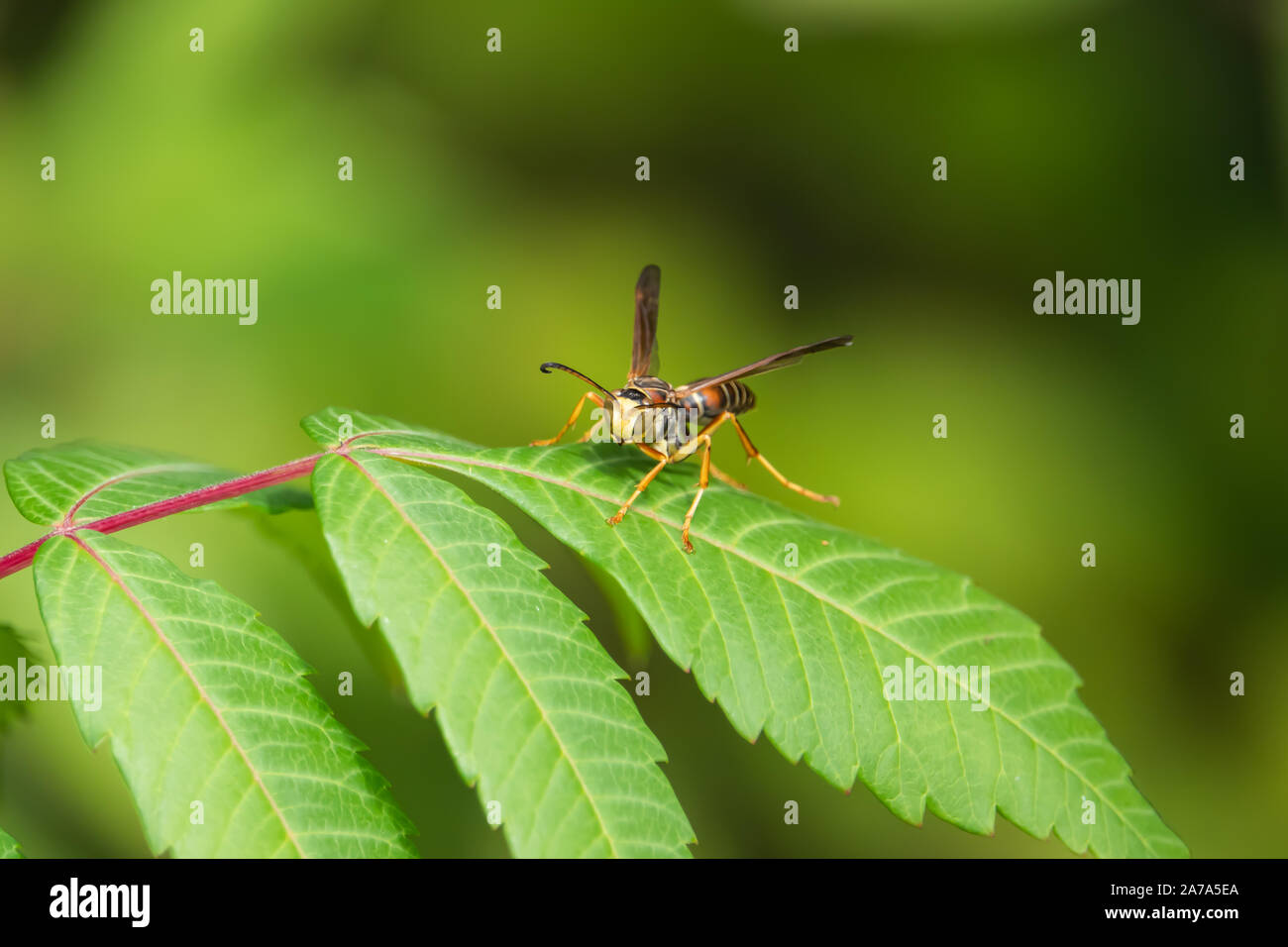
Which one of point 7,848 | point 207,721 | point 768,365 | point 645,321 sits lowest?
point 7,848

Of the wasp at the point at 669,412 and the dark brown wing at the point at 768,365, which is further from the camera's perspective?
the wasp at the point at 669,412

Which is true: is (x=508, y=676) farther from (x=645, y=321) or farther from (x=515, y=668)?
(x=645, y=321)

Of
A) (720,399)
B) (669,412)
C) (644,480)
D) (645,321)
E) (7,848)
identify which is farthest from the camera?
(645,321)

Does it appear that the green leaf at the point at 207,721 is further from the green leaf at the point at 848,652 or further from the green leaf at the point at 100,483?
the green leaf at the point at 848,652

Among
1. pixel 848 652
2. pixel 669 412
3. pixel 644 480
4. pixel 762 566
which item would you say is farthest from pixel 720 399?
pixel 848 652

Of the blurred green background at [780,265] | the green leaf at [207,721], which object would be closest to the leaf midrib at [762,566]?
the green leaf at [207,721]

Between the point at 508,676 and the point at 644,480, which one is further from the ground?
the point at 644,480

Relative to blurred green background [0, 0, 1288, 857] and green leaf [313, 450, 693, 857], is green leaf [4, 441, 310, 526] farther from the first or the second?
blurred green background [0, 0, 1288, 857]
